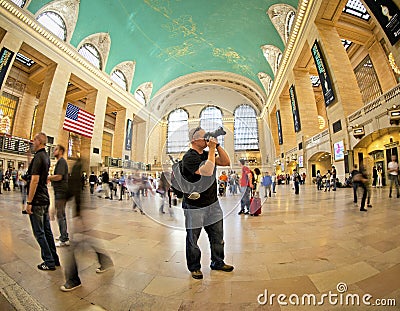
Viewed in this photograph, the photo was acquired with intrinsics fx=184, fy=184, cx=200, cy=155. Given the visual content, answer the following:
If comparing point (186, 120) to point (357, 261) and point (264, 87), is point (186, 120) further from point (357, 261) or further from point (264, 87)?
point (264, 87)

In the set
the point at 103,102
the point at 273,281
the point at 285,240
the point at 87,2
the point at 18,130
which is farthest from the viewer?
the point at 103,102

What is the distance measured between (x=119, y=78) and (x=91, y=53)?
418 centimetres

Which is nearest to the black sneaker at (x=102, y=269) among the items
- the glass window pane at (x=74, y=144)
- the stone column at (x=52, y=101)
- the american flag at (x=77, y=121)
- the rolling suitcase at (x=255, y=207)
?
the rolling suitcase at (x=255, y=207)

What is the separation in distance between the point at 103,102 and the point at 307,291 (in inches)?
997

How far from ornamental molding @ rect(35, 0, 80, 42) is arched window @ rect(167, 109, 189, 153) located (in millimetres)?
21968

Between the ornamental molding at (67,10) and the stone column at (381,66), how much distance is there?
2702 cm

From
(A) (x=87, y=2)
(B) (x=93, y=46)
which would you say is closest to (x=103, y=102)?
(B) (x=93, y=46)

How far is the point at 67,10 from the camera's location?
650 inches

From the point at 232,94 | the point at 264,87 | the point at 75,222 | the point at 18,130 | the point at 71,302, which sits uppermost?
the point at 264,87

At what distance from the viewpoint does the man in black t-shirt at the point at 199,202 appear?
1659mm

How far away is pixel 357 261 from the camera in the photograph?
179 cm

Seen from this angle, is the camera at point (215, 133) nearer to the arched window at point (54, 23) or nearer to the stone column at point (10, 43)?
the stone column at point (10, 43)

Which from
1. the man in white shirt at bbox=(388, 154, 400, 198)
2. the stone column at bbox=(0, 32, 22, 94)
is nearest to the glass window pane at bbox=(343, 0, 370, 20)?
the man in white shirt at bbox=(388, 154, 400, 198)

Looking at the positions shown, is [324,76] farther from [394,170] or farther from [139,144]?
[139,144]
